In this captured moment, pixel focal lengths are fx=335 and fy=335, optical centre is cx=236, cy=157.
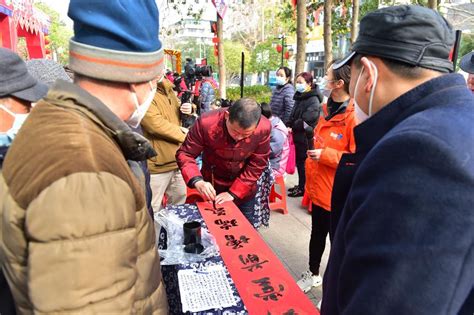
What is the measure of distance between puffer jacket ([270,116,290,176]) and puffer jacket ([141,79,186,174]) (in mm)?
1329

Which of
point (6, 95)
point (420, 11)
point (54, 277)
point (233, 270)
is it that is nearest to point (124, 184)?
point (54, 277)

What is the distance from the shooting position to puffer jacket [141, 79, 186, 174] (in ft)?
10.9

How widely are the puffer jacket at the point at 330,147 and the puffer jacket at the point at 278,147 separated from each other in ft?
5.17

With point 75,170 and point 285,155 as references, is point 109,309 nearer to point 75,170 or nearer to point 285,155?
point 75,170

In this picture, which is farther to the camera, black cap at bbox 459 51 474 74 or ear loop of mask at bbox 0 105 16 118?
black cap at bbox 459 51 474 74

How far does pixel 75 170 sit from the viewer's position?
73cm

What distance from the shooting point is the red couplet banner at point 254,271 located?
1.48 m

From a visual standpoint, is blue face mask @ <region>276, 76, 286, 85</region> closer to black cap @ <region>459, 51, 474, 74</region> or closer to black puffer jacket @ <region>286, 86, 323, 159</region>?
black puffer jacket @ <region>286, 86, 323, 159</region>

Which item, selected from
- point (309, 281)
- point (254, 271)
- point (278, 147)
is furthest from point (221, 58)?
point (254, 271)

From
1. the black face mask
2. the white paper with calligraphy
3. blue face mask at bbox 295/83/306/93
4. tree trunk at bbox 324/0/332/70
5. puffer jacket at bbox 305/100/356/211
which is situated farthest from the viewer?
tree trunk at bbox 324/0/332/70

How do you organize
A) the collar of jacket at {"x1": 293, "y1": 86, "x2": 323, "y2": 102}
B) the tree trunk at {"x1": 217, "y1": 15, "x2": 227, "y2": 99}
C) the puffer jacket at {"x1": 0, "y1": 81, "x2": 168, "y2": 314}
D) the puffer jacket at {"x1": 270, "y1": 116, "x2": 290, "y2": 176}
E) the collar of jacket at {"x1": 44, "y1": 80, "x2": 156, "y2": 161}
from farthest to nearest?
the tree trunk at {"x1": 217, "y1": 15, "x2": 227, "y2": 99}, the collar of jacket at {"x1": 293, "y1": 86, "x2": 323, "y2": 102}, the puffer jacket at {"x1": 270, "y1": 116, "x2": 290, "y2": 176}, the collar of jacket at {"x1": 44, "y1": 80, "x2": 156, "y2": 161}, the puffer jacket at {"x1": 0, "y1": 81, "x2": 168, "y2": 314}

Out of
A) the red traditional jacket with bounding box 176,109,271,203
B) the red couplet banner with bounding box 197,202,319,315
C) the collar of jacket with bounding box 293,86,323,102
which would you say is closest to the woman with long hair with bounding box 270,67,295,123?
the collar of jacket with bounding box 293,86,323,102

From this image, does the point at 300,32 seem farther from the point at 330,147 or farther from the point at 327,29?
the point at 330,147

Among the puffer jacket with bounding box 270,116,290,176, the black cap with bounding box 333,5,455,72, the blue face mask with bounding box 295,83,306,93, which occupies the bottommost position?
the puffer jacket with bounding box 270,116,290,176
